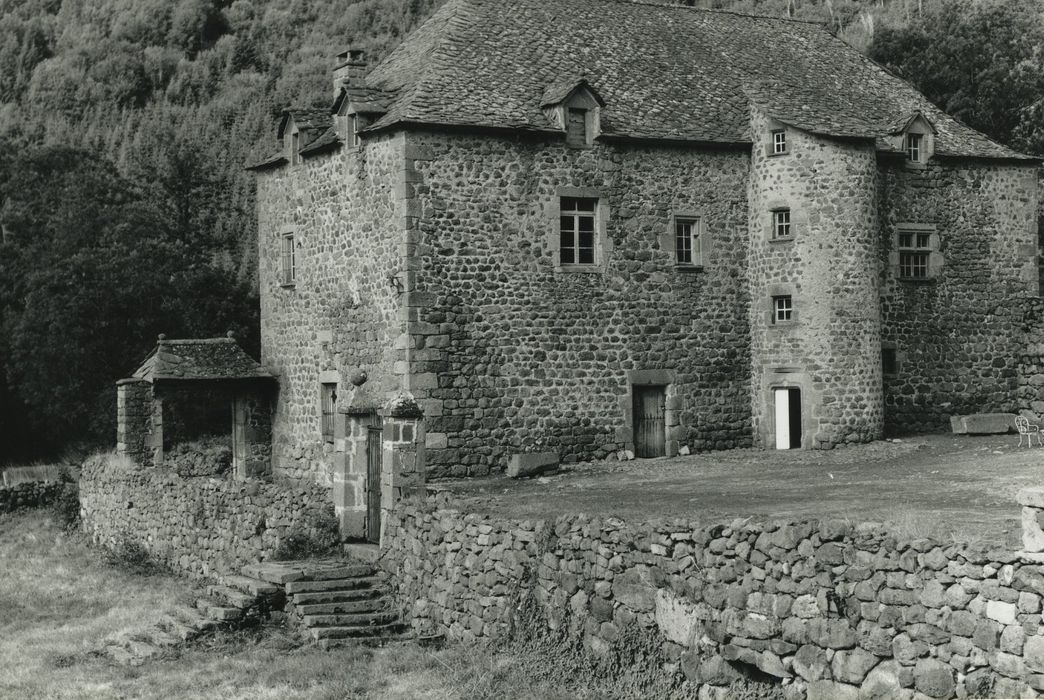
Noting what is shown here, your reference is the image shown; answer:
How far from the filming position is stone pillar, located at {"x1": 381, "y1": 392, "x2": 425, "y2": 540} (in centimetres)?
1831

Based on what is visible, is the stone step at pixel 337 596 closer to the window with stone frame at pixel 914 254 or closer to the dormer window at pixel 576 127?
the dormer window at pixel 576 127

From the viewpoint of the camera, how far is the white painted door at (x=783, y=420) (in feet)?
89.6

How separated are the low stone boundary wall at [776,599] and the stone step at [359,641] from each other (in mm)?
614

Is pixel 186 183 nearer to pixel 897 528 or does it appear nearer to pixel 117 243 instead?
pixel 117 243

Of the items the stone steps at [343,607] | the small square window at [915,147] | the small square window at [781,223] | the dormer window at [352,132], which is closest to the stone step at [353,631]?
the stone steps at [343,607]

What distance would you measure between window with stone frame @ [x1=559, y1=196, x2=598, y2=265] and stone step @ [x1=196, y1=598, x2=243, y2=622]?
36.7 ft

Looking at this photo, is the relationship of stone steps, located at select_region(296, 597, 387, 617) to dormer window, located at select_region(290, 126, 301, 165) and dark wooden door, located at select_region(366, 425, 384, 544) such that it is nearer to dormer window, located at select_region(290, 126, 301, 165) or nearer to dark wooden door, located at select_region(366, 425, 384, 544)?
dark wooden door, located at select_region(366, 425, 384, 544)

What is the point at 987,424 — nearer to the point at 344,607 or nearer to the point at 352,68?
the point at 352,68

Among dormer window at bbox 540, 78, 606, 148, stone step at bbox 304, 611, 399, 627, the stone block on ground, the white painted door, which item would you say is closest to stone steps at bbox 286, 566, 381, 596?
stone step at bbox 304, 611, 399, 627

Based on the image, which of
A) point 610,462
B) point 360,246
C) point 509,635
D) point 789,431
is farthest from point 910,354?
point 509,635

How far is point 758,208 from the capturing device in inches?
1079

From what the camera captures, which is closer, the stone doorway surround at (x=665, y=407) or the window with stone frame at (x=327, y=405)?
the stone doorway surround at (x=665, y=407)

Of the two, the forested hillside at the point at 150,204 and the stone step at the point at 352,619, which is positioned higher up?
the forested hillside at the point at 150,204

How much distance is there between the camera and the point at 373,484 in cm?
2008
